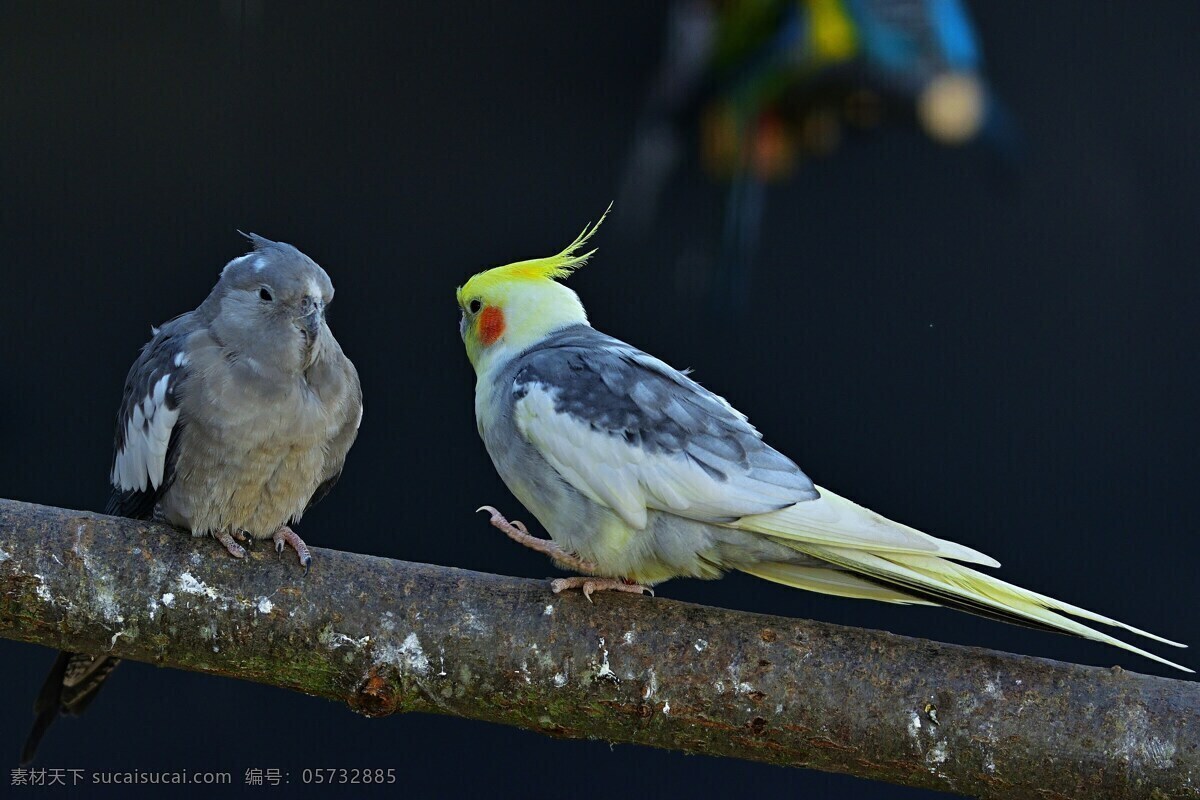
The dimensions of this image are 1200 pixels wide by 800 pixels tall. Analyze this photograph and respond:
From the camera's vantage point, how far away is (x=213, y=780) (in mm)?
3055

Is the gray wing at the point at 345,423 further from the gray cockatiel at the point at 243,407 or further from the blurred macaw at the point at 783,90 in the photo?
the blurred macaw at the point at 783,90

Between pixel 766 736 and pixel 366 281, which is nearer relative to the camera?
pixel 766 736

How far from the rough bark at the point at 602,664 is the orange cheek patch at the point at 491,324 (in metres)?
0.42

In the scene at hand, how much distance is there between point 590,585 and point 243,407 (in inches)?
24.5

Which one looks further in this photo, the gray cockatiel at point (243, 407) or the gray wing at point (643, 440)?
the gray cockatiel at point (243, 407)

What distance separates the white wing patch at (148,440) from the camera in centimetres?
192

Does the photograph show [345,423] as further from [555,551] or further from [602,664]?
[602,664]

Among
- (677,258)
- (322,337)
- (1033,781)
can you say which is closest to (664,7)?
(677,258)

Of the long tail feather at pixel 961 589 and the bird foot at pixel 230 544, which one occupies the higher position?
the long tail feather at pixel 961 589

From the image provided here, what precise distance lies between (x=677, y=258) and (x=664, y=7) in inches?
24.7

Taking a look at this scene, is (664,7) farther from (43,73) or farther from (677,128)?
(43,73)

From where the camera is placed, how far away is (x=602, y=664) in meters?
1.79

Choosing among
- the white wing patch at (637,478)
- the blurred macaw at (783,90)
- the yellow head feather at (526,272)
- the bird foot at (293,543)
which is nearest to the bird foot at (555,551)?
the white wing patch at (637,478)

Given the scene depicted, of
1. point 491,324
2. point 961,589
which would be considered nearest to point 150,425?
point 491,324
